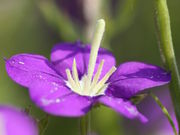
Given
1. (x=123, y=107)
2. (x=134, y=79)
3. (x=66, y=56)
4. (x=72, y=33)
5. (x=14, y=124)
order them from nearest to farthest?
(x=14, y=124)
(x=123, y=107)
(x=134, y=79)
(x=66, y=56)
(x=72, y=33)

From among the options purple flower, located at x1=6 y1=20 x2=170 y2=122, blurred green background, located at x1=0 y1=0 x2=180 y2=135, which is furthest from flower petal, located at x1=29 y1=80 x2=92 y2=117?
blurred green background, located at x1=0 y1=0 x2=180 y2=135

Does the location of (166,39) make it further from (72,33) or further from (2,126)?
(72,33)

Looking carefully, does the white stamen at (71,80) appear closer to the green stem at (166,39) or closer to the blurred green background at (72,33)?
the green stem at (166,39)

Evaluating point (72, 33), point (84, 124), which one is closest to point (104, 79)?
point (84, 124)

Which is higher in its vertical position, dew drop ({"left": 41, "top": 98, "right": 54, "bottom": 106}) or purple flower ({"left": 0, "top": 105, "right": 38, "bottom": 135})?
purple flower ({"left": 0, "top": 105, "right": 38, "bottom": 135})

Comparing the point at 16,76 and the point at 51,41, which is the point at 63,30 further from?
the point at 16,76

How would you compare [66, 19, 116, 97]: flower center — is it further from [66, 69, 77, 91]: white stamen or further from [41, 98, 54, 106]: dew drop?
[41, 98, 54, 106]: dew drop

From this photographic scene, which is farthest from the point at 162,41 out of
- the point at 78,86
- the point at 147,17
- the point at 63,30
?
the point at 147,17
